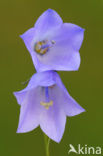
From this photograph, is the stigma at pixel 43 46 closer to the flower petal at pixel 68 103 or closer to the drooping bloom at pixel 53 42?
the drooping bloom at pixel 53 42

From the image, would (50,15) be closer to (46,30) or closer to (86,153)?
(46,30)

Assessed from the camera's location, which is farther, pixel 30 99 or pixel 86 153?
pixel 86 153

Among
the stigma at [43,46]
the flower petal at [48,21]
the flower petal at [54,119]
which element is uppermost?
the flower petal at [48,21]

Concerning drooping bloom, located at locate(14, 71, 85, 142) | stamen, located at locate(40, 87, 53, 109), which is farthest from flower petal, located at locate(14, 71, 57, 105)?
stamen, located at locate(40, 87, 53, 109)

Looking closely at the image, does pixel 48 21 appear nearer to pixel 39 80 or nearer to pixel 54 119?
pixel 39 80

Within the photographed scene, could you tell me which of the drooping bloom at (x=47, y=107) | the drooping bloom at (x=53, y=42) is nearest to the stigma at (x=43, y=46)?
the drooping bloom at (x=53, y=42)

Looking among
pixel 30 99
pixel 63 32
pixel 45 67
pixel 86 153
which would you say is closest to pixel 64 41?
pixel 63 32

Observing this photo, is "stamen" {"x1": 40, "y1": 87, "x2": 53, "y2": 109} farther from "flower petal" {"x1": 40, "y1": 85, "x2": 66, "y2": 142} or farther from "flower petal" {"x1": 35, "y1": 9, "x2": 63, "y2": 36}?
"flower petal" {"x1": 35, "y1": 9, "x2": 63, "y2": 36}
